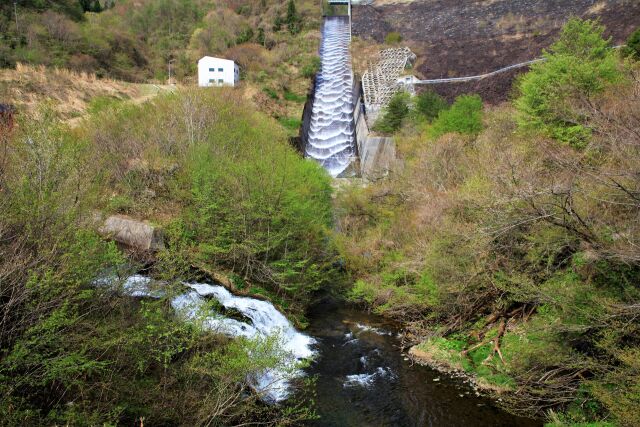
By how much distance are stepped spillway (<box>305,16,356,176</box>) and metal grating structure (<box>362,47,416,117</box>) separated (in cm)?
282

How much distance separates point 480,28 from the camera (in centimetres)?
5366

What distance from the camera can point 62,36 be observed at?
153 ft

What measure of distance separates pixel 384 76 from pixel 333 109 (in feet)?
20.4

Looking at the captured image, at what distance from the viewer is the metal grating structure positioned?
42.0m

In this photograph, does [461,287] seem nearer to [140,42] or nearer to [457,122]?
[457,122]

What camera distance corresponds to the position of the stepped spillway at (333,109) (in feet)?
134

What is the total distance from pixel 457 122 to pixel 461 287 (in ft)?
52.0

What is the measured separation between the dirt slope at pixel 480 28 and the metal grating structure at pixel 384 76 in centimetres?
195

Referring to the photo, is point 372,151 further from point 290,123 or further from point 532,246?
point 532,246

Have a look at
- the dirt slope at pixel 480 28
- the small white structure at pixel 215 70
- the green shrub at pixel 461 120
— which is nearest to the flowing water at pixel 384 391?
the green shrub at pixel 461 120

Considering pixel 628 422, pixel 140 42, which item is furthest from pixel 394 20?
pixel 628 422

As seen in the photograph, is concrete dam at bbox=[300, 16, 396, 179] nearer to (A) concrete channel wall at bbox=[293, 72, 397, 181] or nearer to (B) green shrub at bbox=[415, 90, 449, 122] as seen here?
(A) concrete channel wall at bbox=[293, 72, 397, 181]

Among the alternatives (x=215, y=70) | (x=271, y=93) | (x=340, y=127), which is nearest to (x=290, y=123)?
(x=340, y=127)

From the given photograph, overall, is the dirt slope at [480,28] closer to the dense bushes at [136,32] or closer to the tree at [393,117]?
the tree at [393,117]
